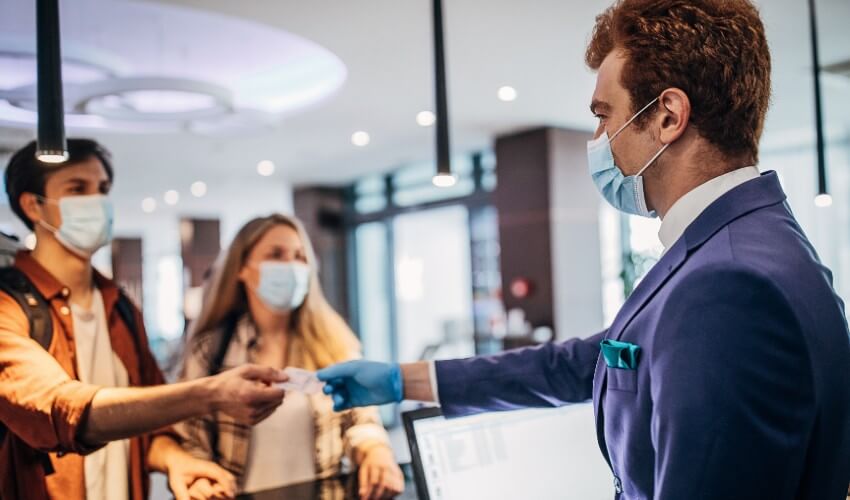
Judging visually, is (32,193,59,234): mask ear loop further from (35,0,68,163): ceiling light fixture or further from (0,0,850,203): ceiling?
(0,0,850,203): ceiling

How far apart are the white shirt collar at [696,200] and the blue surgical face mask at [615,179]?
8 cm

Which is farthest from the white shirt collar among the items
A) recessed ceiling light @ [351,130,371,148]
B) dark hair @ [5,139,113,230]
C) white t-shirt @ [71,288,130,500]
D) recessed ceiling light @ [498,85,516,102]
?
recessed ceiling light @ [351,130,371,148]

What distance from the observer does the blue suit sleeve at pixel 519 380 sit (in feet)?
4.22

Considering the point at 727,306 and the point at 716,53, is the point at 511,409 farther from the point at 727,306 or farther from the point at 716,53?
the point at 716,53

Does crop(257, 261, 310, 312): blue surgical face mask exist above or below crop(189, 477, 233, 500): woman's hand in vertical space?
above

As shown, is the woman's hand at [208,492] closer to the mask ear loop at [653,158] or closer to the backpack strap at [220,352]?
the backpack strap at [220,352]

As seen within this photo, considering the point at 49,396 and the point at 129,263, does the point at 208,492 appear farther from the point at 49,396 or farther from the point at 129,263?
the point at 129,263

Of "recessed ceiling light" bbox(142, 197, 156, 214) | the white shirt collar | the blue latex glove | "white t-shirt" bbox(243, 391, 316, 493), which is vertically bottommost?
"white t-shirt" bbox(243, 391, 316, 493)

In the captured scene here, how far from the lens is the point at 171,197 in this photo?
10.5 meters

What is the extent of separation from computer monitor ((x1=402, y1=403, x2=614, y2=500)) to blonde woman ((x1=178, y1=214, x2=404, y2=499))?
194mm

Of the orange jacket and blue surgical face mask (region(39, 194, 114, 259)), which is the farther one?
blue surgical face mask (region(39, 194, 114, 259))

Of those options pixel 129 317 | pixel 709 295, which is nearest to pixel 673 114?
pixel 709 295

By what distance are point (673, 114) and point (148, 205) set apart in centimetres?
1151

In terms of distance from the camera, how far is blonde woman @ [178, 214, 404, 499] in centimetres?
166
